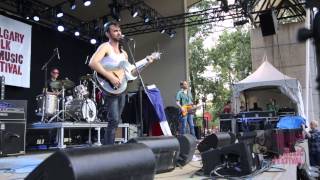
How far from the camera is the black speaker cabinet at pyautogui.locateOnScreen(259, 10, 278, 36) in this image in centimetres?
1359

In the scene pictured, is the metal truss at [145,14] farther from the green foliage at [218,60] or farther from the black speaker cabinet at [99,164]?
the green foliage at [218,60]

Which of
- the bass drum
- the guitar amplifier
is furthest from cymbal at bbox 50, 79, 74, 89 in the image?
the guitar amplifier

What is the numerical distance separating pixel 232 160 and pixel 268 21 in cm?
1181

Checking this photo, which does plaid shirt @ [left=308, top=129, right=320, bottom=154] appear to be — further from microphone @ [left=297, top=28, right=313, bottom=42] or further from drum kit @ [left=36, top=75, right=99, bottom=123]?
microphone @ [left=297, top=28, right=313, bottom=42]

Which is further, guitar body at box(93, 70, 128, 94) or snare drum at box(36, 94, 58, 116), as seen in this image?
snare drum at box(36, 94, 58, 116)

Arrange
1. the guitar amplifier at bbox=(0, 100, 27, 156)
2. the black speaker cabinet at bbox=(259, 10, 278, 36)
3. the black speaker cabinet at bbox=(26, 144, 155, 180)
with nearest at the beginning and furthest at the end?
1. the black speaker cabinet at bbox=(26, 144, 155, 180)
2. the guitar amplifier at bbox=(0, 100, 27, 156)
3. the black speaker cabinet at bbox=(259, 10, 278, 36)

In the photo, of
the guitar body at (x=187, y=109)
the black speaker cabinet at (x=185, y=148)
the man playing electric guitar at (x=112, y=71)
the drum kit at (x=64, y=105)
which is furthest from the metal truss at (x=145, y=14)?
the black speaker cabinet at (x=185, y=148)

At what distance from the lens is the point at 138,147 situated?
1633mm

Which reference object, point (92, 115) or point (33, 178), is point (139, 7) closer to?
point (92, 115)

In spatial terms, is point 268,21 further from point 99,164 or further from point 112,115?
point 99,164

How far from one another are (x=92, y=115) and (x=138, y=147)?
773 cm

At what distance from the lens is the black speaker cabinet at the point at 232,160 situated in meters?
2.97

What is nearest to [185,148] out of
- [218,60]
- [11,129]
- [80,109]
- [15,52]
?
[11,129]

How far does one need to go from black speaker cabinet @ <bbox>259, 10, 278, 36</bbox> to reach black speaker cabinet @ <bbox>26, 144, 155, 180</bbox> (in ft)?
42.1
